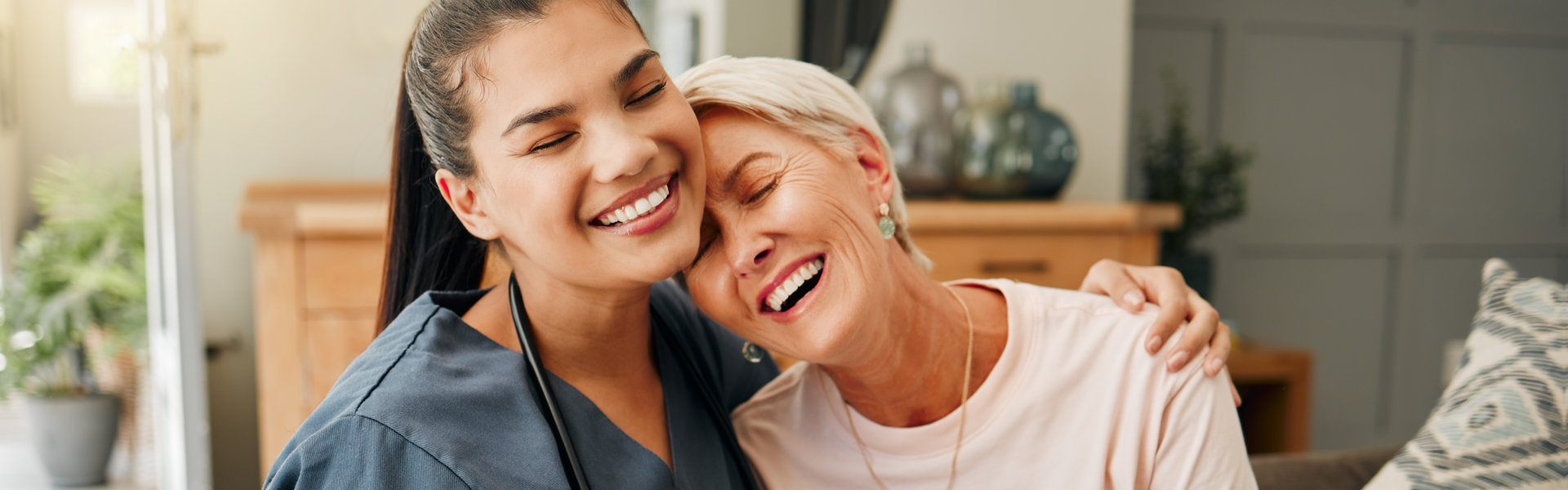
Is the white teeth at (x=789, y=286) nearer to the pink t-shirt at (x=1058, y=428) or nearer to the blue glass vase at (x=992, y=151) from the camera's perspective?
the pink t-shirt at (x=1058, y=428)

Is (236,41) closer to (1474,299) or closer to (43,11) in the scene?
(43,11)

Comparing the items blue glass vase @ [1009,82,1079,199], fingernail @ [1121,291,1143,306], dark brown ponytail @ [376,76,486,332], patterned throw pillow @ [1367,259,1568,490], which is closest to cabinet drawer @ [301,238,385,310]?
dark brown ponytail @ [376,76,486,332]

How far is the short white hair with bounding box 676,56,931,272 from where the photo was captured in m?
1.10

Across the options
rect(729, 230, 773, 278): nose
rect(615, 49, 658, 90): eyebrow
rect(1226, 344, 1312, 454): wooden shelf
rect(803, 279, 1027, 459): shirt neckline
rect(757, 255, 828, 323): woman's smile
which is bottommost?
rect(1226, 344, 1312, 454): wooden shelf

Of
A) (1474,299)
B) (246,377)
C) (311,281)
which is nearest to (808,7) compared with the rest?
(311,281)

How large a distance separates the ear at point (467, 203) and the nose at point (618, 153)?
6.0 inches

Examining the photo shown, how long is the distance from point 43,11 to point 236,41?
1025mm

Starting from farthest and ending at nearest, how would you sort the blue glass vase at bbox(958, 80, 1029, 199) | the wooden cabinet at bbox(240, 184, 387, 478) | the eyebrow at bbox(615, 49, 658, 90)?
1. the blue glass vase at bbox(958, 80, 1029, 199)
2. the wooden cabinet at bbox(240, 184, 387, 478)
3. the eyebrow at bbox(615, 49, 658, 90)

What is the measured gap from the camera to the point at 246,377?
9.48ft

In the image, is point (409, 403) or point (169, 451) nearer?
point (409, 403)

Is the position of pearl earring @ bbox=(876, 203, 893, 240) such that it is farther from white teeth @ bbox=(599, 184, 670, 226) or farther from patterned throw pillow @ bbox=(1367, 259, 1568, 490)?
patterned throw pillow @ bbox=(1367, 259, 1568, 490)

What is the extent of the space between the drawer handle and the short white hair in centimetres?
139

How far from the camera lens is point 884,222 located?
119cm

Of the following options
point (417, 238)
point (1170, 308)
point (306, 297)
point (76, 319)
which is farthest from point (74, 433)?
point (1170, 308)
